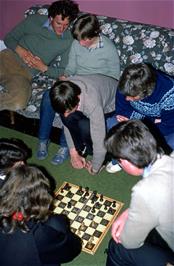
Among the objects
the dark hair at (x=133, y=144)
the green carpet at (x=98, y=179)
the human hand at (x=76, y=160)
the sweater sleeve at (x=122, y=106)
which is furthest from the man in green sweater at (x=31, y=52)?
the dark hair at (x=133, y=144)

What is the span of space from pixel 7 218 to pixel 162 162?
0.70m

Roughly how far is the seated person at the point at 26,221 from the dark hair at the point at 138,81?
0.88 meters

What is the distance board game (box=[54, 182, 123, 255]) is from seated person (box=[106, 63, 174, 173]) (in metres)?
0.37

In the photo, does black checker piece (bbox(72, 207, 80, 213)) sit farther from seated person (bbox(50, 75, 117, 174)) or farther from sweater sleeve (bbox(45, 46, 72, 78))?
sweater sleeve (bbox(45, 46, 72, 78))

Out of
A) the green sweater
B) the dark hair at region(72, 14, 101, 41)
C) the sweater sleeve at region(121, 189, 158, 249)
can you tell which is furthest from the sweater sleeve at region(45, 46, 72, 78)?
the sweater sleeve at region(121, 189, 158, 249)

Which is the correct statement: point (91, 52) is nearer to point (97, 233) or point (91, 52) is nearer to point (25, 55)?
point (25, 55)

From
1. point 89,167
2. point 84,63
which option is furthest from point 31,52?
point 89,167

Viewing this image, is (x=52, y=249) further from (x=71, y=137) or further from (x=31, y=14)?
(x=31, y=14)

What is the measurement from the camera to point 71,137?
112 inches

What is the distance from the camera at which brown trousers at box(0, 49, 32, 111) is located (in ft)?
10.3

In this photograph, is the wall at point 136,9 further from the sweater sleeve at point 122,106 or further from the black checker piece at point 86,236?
the black checker piece at point 86,236

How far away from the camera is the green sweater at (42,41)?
3248mm

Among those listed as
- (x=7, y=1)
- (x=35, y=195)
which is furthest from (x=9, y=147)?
(x=7, y=1)

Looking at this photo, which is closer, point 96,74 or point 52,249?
point 52,249
